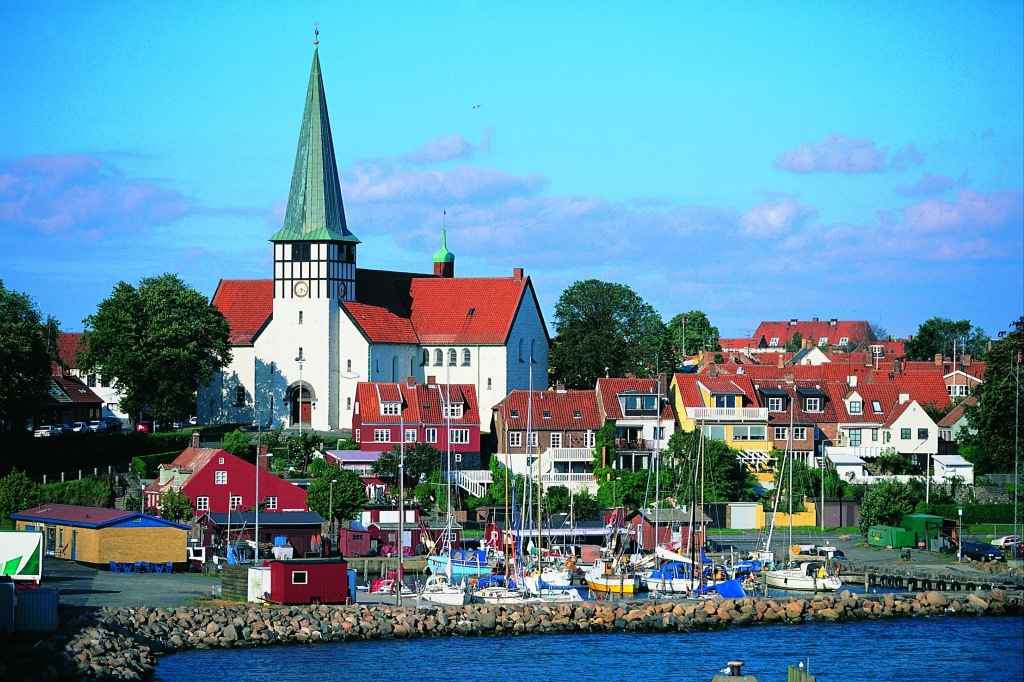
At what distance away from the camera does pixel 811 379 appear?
80000 millimetres

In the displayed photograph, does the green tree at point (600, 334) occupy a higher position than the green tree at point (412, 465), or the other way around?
the green tree at point (600, 334)

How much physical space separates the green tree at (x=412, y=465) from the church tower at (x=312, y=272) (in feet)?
42.1

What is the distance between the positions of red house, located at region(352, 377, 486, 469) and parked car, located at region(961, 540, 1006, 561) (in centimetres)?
2244

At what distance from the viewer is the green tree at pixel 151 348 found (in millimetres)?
75688

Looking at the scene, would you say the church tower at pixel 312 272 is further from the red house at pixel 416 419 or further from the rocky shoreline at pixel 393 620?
the rocky shoreline at pixel 393 620

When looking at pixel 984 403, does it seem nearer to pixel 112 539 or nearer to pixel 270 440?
pixel 270 440

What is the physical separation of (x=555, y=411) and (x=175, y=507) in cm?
1937

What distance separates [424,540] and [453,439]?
14399 mm

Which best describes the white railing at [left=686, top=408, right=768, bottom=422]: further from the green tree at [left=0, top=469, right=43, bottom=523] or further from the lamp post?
the green tree at [left=0, top=469, right=43, bottom=523]

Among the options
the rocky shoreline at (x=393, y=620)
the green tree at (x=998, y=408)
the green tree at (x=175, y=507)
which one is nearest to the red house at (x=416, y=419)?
the green tree at (x=175, y=507)

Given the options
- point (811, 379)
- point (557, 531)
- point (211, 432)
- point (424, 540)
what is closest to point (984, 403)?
point (811, 379)

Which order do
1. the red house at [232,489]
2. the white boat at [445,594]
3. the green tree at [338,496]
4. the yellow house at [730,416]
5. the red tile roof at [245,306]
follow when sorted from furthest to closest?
the red tile roof at [245,306]
the yellow house at [730,416]
the red house at [232,489]
the green tree at [338,496]
the white boat at [445,594]

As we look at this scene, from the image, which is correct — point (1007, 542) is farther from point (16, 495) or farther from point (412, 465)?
point (16, 495)

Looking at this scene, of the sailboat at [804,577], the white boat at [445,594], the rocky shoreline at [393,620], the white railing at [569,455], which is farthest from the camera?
the white railing at [569,455]
